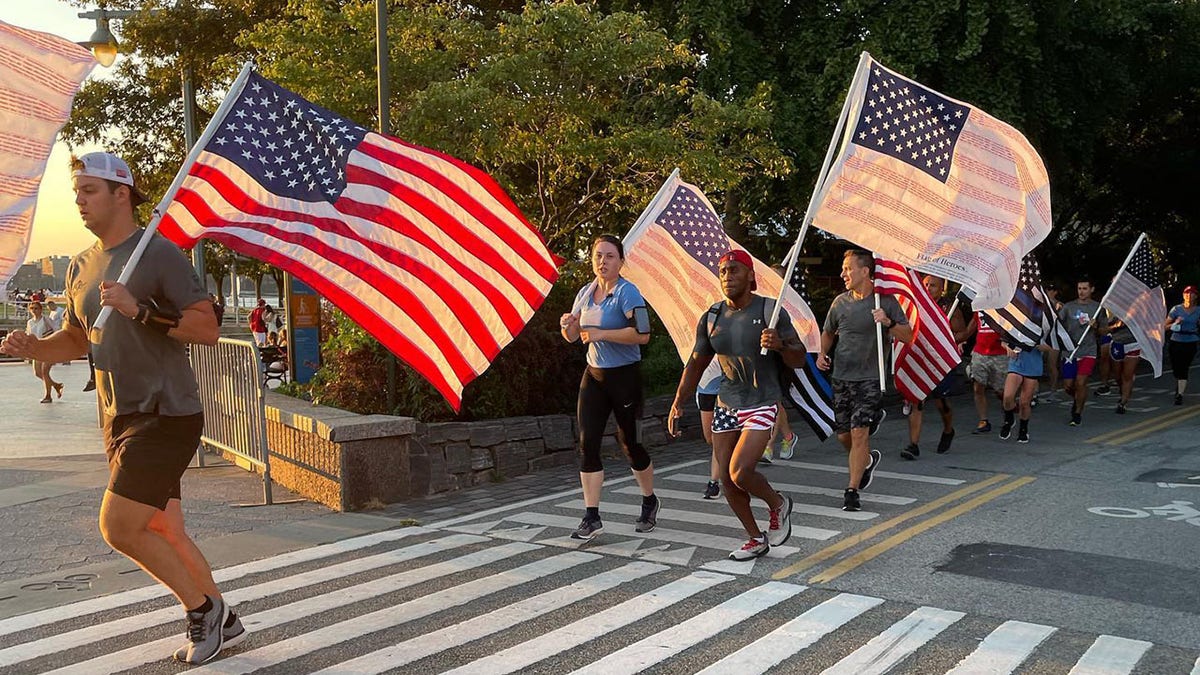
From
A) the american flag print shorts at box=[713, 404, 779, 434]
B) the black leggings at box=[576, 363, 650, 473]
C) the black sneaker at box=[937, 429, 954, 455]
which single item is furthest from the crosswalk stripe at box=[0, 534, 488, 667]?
the black sneaker at box=[937, 429, 954, 455]

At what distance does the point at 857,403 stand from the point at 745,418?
2.27m

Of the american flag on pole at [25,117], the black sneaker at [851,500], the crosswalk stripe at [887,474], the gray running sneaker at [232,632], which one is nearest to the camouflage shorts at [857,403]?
the black sneaker at [851,500]

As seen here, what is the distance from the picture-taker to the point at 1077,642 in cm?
516

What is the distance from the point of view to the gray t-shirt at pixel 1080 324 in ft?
47.3

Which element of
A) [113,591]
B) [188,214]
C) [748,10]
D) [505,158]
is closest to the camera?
[188,214]

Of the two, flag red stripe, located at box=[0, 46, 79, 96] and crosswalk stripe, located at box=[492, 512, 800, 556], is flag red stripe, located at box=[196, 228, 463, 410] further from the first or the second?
crosswalk stripe, located at box=[492, 512, 800, 556]

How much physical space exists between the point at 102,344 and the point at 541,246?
9.81 ft

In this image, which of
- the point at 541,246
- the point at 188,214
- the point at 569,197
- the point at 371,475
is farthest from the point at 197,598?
the point at 569,197

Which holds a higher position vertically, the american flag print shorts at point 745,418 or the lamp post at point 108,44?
the lamp post at point 108,44

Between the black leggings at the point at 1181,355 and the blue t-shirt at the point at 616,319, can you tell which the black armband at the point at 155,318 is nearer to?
the blue t-shirt at the point at 616,319

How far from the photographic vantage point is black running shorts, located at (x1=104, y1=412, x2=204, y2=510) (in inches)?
183

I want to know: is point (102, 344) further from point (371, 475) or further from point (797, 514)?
point (797, 514)

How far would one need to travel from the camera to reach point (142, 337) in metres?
4.70

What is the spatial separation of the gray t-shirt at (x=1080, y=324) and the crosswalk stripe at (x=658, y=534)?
892cm
